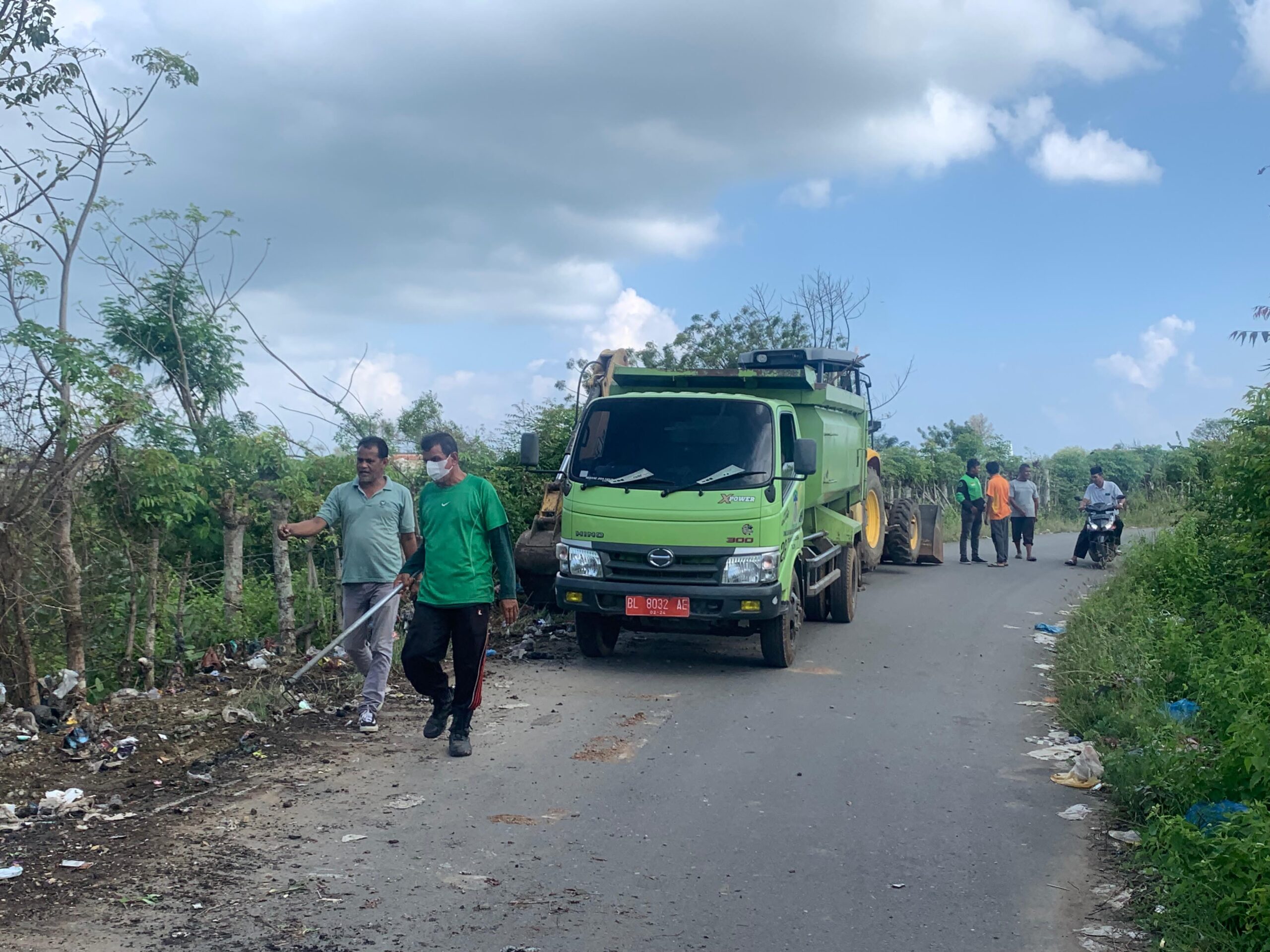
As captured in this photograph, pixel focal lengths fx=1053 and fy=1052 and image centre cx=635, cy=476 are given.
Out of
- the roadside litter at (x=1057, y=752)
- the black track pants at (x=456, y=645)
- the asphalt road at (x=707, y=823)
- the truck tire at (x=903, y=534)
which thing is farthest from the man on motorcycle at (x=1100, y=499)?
the black track pants at (x=456, y=645)

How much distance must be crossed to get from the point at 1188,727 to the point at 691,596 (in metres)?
3.61

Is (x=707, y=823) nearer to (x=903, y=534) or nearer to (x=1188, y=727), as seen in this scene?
(x=1188, y=727)

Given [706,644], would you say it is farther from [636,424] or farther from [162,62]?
[162,62]

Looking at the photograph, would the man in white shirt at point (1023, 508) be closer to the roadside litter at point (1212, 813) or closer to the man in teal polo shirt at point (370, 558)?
the man in teal polo shirt at point (370, 558)

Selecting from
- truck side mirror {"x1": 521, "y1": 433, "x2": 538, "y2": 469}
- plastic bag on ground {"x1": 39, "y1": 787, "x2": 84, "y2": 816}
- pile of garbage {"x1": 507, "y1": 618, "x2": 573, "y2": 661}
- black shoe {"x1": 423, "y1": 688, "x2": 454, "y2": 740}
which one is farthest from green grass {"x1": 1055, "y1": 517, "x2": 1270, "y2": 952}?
plastic bag on ground {"x1": 39, "y1": 787, "x2": 84, "y2": 816}

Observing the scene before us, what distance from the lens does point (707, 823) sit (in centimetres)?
524

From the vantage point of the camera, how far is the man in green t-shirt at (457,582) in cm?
640

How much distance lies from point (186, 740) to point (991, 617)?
8876 mm

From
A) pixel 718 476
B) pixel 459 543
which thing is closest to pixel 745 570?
pixel 718 476

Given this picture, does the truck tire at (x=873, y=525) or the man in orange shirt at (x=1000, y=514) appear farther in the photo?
the man in orange shirt at (x=1000, y=514)

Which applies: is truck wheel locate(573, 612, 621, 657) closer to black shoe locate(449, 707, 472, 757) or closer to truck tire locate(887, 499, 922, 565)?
black shoe locate(449, 707, 472, 757)

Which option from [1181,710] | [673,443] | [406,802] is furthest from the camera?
[673,443]

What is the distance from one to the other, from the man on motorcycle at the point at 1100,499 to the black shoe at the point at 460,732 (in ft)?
45.7

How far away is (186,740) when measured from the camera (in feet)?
20.9
